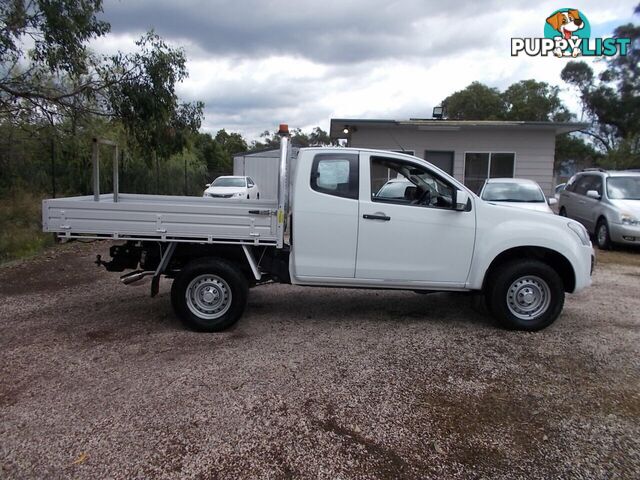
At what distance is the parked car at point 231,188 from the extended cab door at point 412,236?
523 inches

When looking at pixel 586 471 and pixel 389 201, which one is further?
pixel 389 201

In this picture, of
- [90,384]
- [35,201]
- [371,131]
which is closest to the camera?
[90,384]

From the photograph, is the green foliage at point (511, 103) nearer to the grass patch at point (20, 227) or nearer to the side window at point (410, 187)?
the grass patch at point (20, 227)

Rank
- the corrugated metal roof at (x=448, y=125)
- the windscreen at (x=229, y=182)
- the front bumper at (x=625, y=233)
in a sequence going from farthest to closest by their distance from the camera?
the windscreen at (x=229, y=182) < the corrugated metal roof at (x=448, y=125) < the front bumper at (x=625, y=233)

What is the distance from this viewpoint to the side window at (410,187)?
17.6 feet

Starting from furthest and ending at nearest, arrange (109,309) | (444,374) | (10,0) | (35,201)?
(35,201) < (10,0) < (109,309) < (444,374)

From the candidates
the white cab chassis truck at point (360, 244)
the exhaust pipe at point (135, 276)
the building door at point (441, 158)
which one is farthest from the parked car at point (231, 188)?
the white cab chassis truck at point (360, 244)

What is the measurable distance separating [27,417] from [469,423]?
3.19 meters

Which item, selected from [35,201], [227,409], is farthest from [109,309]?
[35,201]

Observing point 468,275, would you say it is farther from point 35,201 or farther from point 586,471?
point 35,201

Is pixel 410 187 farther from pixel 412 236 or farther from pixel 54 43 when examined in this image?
pixel 54 43

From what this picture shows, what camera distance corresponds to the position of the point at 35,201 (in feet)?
40.1

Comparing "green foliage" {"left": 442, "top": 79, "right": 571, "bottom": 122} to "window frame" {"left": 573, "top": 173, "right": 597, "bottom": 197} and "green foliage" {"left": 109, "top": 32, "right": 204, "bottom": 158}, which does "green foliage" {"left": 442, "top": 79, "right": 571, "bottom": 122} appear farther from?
"green foliage" {"left": 109, "top": 32, "right": 204, "bottom": 158}

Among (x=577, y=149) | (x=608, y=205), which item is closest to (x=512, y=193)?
(x=608, y=205)
